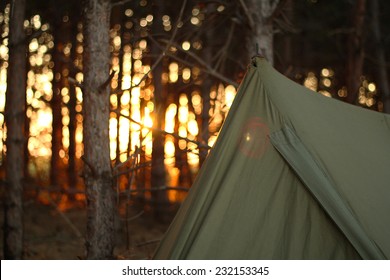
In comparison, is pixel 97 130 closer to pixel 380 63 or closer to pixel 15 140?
pixel 15 140

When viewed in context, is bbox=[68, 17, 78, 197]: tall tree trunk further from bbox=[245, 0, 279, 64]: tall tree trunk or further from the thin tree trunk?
bbox=[245, 0, 279, 64]: tall tree trunk

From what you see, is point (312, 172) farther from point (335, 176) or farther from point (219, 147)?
point (219, 147)

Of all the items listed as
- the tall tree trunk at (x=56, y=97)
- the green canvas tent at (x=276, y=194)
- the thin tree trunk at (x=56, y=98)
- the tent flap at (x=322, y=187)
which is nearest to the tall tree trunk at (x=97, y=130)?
the green canvas tent at (x=276, y=194)

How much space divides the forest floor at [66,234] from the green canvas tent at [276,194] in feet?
17.2

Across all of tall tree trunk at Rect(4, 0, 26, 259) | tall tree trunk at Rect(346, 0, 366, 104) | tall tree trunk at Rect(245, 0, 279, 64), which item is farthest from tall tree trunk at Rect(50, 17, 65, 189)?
tall tree trunk at Rect(245, 0, 279, 64)

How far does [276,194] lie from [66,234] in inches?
387

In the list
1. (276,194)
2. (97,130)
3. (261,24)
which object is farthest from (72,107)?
(276,194)

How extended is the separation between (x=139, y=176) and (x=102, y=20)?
16504mm

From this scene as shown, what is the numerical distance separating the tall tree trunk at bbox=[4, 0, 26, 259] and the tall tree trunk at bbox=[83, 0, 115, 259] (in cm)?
214

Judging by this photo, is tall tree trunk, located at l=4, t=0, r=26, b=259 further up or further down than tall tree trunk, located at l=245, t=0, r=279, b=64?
further down

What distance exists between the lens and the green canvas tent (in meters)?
4.11

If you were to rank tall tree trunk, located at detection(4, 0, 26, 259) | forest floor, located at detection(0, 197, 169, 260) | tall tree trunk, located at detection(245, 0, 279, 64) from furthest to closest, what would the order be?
forest floor, located at detection(0, 197, 169, 260), tall tree trunk, located at detection(4, 0, 26, 259), tall tree trunk, located at detection(245, 0, 279, 64)

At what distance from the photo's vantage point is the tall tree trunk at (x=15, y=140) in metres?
7.60

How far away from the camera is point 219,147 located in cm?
432
